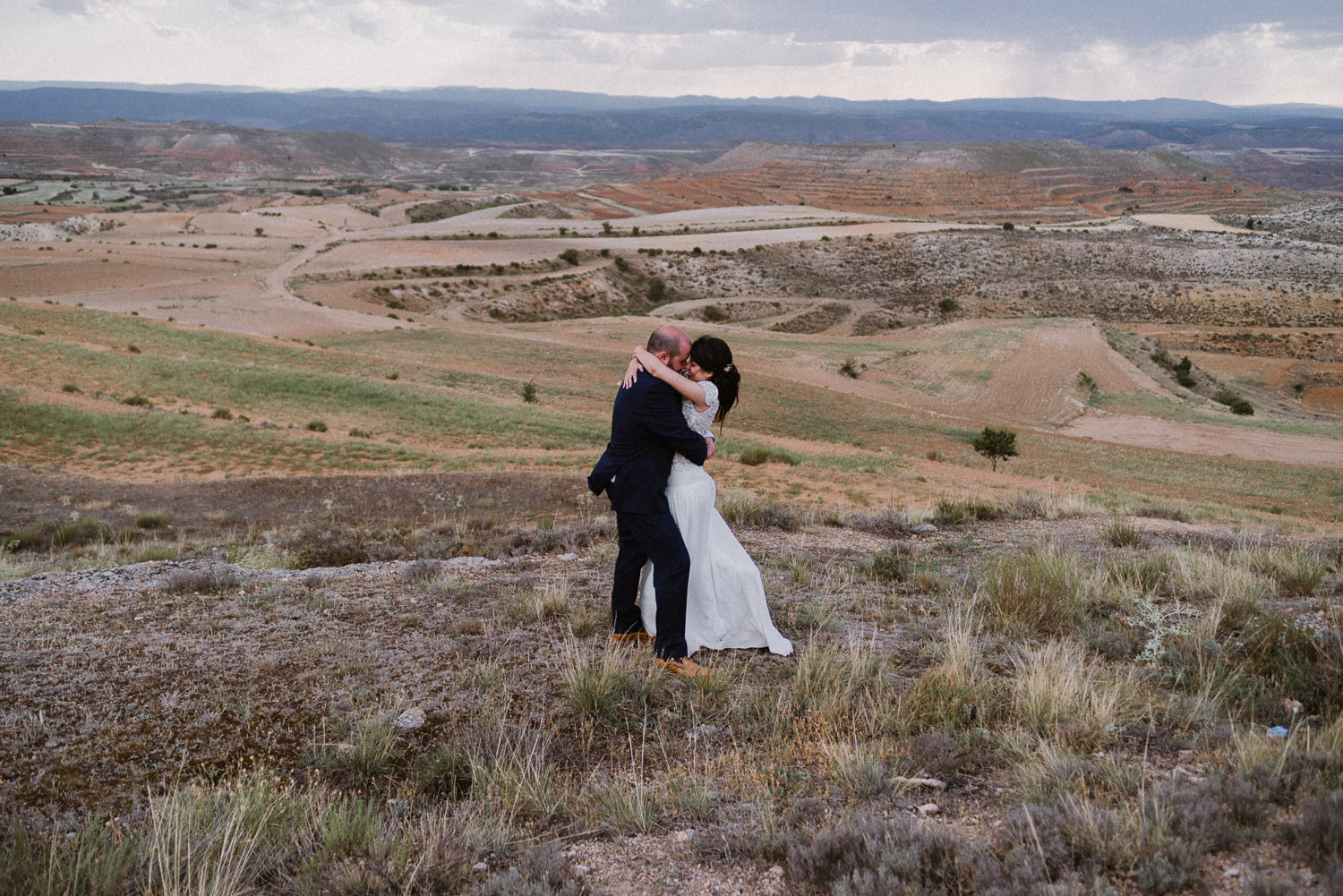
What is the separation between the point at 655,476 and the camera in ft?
15.9

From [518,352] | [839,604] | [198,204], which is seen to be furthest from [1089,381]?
[198,204]

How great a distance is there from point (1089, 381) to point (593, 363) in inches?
882

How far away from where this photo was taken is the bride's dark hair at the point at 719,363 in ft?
15.8

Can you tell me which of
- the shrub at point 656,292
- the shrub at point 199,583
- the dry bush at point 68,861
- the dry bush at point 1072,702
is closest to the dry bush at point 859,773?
the dry bush at point 1072,702

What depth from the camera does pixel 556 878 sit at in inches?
117

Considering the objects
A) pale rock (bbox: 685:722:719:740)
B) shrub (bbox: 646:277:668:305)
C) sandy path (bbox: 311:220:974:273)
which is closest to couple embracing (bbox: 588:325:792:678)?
pale rock (bbox: 685:722:719:740)

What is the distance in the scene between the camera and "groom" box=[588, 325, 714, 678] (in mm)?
4711

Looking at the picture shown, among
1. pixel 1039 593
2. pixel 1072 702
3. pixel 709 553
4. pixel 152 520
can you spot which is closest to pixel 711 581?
pixel 709 553

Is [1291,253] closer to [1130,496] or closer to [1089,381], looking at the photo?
[1089,381]

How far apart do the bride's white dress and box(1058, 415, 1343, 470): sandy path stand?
27230 mm

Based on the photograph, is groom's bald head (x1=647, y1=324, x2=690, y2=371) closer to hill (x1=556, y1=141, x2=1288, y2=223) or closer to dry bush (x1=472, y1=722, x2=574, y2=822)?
dry bush (x1=472, y1=722, x2=574, y2=822)

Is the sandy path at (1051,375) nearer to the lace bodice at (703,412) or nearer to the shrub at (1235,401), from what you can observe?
the shrub at (1235,401)

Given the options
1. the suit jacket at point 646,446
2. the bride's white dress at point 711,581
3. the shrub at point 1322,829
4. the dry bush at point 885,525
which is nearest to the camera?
the shrub at point 1322,829

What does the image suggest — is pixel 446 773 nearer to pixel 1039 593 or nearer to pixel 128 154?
pixel 1039 593
